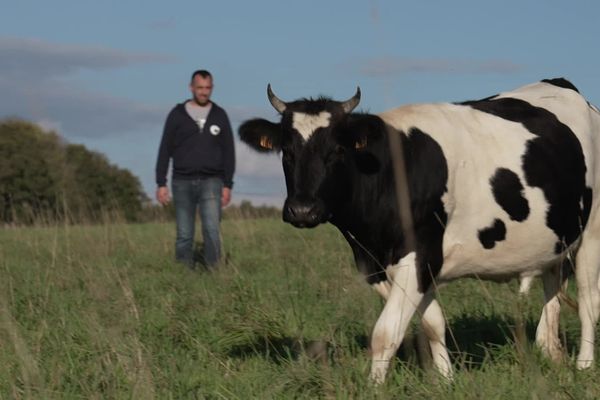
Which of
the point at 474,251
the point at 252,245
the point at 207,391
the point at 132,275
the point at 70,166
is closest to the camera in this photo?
the point at 207,391

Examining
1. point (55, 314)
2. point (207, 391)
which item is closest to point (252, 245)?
point (55, 314)

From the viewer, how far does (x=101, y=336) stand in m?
6.32

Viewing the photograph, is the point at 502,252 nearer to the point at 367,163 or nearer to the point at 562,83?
the point at 367,163

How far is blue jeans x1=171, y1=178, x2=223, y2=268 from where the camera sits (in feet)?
38.1

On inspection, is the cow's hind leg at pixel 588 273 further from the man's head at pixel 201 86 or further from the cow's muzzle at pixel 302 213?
the man's head at pixel 201 86

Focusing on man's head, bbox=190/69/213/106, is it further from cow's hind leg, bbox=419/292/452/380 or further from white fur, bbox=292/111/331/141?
cow's hind leg, bbox=419/292/452/380

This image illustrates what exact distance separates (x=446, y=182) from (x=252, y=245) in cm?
851

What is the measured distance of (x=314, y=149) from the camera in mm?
6078

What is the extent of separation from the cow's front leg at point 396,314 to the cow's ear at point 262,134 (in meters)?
1.21

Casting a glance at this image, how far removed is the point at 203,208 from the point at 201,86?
1.49 meters

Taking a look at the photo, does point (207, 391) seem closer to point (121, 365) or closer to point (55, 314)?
point (121, 365)

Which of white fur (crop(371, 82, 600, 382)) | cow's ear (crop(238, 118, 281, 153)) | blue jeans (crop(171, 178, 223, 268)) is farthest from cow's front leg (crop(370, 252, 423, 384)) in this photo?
blue jeans (crop(171, 178, 223, 268))

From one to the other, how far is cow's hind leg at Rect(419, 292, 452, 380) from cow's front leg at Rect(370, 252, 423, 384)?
41 centimetres

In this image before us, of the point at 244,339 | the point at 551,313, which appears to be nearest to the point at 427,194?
the point at 244,339
